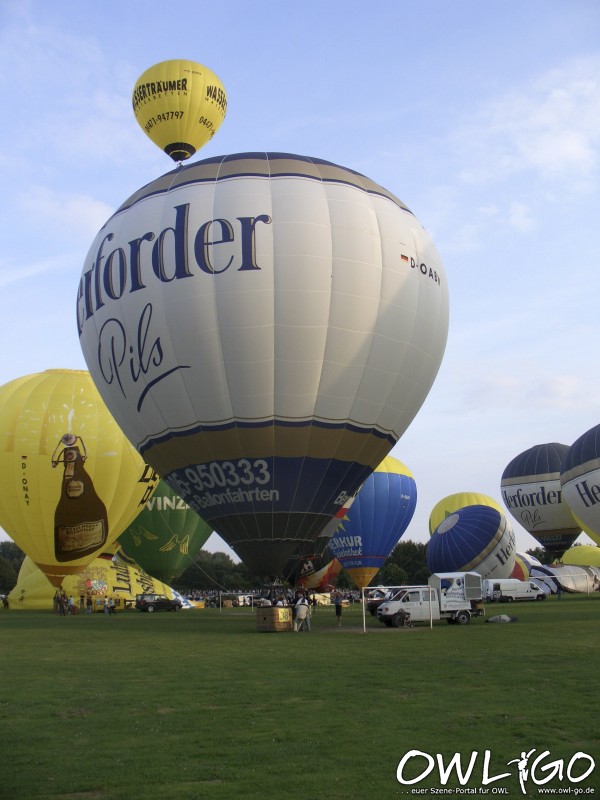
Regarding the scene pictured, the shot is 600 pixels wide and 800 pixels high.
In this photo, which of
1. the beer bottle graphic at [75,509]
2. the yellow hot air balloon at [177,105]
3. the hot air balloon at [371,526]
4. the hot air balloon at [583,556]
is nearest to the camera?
the yellow hot air balloon at [177,105]

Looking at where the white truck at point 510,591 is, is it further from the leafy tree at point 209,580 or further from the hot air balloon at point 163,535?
the leafy tree at point 209,580

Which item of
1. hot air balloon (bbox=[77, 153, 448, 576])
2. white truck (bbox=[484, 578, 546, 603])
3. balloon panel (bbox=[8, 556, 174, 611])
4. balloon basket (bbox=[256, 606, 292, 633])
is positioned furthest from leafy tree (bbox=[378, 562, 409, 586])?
hot air balloon (bbox=[77, 153, 448, 576])

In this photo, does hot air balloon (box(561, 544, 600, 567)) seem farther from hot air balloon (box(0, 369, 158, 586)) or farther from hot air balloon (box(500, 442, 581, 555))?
hot air balloon (box(0, 369, 158, 586))

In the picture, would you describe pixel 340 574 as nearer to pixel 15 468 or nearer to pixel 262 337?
pixel 15 468

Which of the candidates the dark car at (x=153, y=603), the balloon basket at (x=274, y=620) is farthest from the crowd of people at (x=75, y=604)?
the balloon basket at (x=274, y=620)

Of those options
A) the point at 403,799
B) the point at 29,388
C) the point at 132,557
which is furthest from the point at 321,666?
the point at 132,557

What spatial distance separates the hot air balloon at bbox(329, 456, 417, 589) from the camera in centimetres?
4578

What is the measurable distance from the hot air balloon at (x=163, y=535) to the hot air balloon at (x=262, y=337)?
23.4m

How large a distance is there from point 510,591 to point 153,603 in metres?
18.0

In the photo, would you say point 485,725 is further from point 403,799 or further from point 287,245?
point 287,245

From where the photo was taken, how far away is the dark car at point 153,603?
43.3 m

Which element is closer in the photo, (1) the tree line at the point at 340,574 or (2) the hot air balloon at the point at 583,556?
(2) the hot air balloon at the point at 583,556

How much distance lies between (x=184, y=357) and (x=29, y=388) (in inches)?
696

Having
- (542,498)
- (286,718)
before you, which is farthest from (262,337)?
(542,498)
